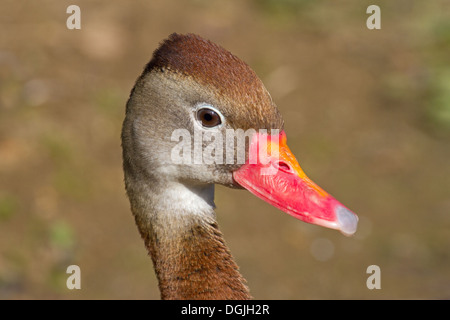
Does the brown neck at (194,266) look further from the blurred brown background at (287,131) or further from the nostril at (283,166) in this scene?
the blurred brown background at (287,131)

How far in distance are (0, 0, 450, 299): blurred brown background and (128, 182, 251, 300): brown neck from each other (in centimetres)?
172

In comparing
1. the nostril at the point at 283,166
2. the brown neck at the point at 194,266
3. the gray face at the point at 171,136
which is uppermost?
the gray face at the point at 171,136

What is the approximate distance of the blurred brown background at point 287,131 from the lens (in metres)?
4.31

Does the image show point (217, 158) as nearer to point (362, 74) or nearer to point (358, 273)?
point (358, 273)

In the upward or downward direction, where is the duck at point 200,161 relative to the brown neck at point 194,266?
upward

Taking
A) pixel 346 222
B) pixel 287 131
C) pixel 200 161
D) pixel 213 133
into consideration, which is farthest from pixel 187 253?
pixel 287 131

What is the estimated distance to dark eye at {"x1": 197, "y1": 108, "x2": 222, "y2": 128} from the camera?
7.78ft

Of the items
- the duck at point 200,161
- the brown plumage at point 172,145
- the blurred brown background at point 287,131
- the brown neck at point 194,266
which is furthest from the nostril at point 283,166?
the blurred brown background at point 287,131

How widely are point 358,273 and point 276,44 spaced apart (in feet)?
8.27

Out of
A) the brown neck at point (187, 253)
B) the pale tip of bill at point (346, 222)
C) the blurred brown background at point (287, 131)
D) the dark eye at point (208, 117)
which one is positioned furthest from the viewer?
the blurred brown background at point (287, 131)

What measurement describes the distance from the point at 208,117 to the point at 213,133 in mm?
68

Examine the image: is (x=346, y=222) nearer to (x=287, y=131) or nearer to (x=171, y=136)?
(x=171, y=136)

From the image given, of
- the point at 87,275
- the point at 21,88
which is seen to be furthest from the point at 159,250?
the point at 21,88

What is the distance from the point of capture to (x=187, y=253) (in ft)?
8.27
